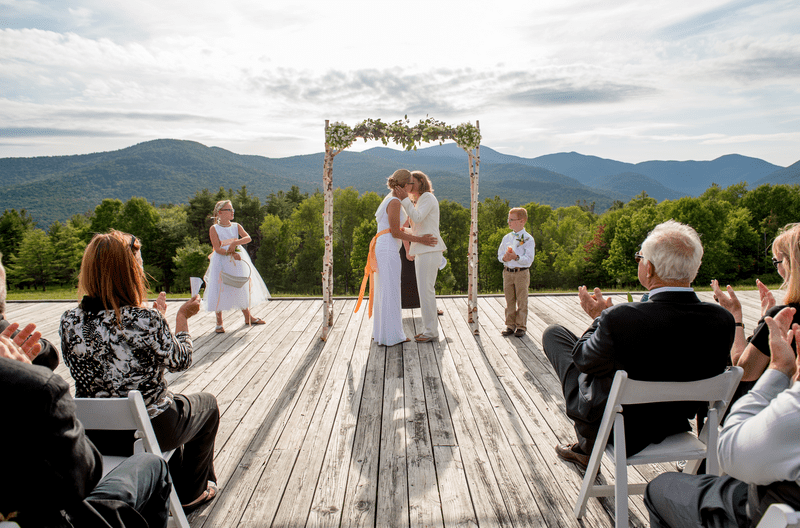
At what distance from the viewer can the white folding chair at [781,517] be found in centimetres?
133

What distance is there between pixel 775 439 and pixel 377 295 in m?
4.46

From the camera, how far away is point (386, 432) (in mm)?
3479

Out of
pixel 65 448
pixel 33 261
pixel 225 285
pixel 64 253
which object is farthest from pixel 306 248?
pixel 65 448

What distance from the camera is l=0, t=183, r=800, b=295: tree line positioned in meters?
39.3

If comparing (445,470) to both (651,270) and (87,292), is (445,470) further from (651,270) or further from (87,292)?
(87,292)

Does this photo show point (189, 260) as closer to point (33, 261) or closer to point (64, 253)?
point (64, 253)

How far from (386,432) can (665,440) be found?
6.06 ft

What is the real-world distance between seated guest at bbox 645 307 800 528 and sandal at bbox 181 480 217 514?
7.36 ft

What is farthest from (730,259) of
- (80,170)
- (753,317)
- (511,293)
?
(80,170)

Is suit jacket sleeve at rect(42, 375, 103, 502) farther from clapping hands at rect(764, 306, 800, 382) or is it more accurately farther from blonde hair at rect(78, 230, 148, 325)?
clapping hands at rect(764, 306, 800, 382)

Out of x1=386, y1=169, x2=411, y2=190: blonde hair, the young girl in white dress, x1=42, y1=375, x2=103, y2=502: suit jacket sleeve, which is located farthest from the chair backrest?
the young girl in white dress

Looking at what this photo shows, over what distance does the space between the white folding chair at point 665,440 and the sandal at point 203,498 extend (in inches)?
80.1

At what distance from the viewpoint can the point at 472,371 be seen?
476 cm

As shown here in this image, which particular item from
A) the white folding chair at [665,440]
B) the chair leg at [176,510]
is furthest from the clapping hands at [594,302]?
the chair leg at [176,510]
